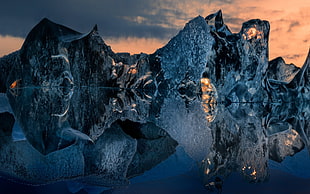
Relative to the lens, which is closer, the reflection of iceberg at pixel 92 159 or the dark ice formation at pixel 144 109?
the reflection of iceberg at pixel 92 159

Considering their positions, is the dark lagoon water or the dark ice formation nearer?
the dark lagoon water

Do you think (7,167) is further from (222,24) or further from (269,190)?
(222,24)

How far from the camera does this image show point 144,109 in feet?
7.84

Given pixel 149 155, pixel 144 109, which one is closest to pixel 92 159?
pixel 149 155

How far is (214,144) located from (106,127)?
592 millimetres

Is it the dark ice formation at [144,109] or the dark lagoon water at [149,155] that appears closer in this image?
the dark lagoon water at [149,155]

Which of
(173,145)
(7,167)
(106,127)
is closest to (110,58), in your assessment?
(106,127)

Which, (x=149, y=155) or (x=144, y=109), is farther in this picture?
(x=144, y=109)

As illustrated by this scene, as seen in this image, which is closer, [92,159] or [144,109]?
[92,159]

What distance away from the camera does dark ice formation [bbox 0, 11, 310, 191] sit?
1.12m

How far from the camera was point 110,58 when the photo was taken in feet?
13.0

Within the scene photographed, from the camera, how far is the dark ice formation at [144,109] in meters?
1.12

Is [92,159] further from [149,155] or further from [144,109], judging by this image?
[144,109]

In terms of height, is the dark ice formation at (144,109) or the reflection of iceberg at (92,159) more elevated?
the dark ice formation at (144,109)
